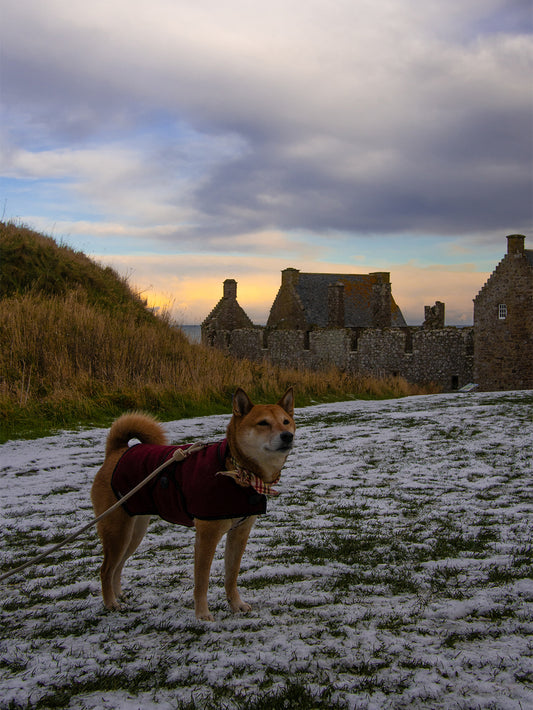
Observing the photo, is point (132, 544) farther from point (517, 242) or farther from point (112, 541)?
point (517, 242)

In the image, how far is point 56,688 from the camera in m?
2.92

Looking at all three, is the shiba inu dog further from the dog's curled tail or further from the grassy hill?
the grassy hill

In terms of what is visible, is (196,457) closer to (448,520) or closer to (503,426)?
(448,520)

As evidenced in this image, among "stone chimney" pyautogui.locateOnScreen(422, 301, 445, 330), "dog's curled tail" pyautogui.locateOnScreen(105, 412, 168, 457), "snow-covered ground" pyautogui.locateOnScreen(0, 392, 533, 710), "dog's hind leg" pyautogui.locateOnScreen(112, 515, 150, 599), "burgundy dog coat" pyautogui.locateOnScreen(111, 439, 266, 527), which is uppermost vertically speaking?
"stone chimney" pyautogui.locateOnScreen(422, 301, 445, 330)

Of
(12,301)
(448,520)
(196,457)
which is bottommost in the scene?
(448,520)

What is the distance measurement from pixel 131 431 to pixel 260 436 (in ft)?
3.53

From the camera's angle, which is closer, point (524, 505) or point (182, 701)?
point (182, 701)

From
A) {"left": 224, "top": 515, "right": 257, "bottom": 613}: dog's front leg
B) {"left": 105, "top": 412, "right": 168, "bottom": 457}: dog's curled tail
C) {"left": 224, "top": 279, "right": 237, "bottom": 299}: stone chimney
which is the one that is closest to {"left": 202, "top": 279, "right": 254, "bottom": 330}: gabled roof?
{"left": 224, "top": 279, "right": 237, "bottom": 299}: stone chimney

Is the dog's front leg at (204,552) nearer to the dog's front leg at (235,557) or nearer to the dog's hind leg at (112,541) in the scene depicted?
the dog's front leg at (235,557)

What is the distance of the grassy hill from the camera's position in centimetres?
1262

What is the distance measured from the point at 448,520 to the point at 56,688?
12.9 feet

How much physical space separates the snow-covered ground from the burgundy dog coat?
0.65 metres

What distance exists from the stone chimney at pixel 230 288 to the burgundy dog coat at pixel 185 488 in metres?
46.7

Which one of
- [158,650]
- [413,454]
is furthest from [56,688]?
[413,454]
